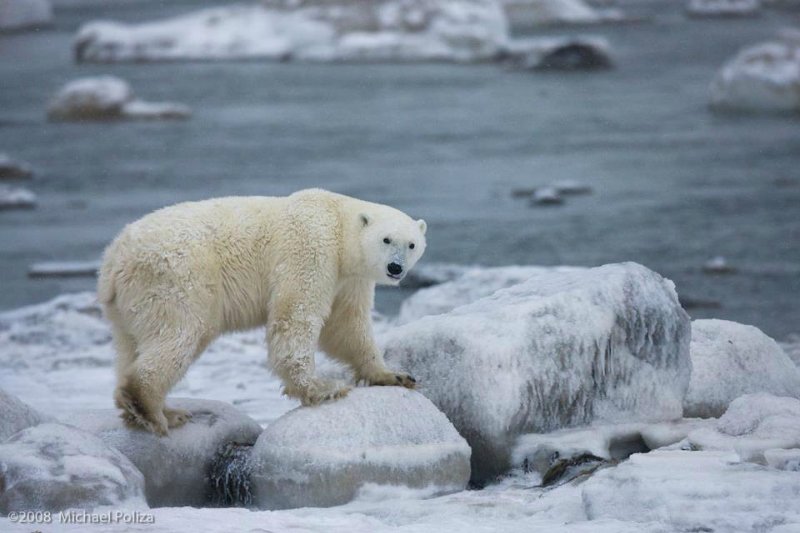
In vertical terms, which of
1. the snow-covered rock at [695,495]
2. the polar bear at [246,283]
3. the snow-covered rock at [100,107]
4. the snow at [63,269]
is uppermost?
the polar bear at [246,283]

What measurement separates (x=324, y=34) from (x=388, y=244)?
26.5m

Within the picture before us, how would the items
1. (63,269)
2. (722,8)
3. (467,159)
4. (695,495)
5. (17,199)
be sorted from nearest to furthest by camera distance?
(695,495) < (63,269) < (17,199) < (467,159) < (722,8)

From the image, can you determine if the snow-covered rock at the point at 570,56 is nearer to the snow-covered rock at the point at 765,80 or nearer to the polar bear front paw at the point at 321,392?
the snow-covered rock at the point at 765,80

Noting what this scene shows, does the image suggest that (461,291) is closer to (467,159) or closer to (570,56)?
(467,159)

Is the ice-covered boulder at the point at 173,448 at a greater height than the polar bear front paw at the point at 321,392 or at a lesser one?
lesser

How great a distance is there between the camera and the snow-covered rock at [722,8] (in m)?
38.9

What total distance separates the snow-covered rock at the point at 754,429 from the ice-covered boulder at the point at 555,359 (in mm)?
519

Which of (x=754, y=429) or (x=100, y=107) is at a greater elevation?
(x=754, y=429)

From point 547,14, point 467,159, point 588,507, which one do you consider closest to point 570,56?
point 467,159

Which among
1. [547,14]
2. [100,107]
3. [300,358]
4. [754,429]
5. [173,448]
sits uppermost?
[300,358]

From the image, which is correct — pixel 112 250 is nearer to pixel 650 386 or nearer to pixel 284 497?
pixel 284 497

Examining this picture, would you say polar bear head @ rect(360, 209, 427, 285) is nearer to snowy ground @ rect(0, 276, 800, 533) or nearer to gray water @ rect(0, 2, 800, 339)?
snowy ground @ rect(0, 276, 800, 533)

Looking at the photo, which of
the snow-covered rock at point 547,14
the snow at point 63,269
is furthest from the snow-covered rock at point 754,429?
the snow-covered rock at point 547,14

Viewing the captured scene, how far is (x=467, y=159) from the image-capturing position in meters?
18.5
